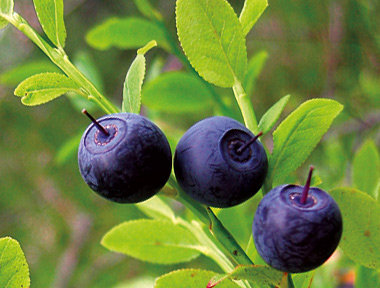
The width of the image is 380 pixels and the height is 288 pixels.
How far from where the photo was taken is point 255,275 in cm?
73

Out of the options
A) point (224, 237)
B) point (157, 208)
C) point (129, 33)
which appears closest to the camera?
point (224, 237)

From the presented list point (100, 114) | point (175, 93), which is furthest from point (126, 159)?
point (100, 114)

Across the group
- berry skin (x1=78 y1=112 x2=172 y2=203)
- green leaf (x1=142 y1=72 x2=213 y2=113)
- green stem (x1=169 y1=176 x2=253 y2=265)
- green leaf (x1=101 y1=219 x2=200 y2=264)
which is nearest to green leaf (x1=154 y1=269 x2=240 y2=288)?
green stem (x1=169 y1=176 x2=253 y2=265)

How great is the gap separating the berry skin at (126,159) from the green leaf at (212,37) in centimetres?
16

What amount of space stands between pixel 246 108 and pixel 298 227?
27 cm

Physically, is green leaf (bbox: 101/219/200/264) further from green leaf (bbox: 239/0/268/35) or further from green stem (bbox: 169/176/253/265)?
green leaf (bbox: 239/0/268/35)

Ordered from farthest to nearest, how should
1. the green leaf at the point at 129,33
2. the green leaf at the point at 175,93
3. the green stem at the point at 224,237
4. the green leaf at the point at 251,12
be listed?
the green leaf at the point at 175,93 → the green leaf at the point at 129,33 → the green leaf at the point at 251,12 → the green stem at the point at 224,237

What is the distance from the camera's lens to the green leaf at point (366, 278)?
1.01 m

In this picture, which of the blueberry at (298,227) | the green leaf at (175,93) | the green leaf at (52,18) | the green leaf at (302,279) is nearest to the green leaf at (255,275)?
the blueberry at (298,227)

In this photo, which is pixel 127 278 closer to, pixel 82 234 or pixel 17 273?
pixel 82 234

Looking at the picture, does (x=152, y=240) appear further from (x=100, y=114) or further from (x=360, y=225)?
(x=100, y=114)

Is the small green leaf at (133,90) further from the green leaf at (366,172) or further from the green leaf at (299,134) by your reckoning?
the green leaf at (366,172)

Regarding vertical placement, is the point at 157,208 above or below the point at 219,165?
below

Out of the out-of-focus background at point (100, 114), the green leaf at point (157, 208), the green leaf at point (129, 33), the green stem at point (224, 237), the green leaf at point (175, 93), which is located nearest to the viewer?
the green stem at point (224, 237)
